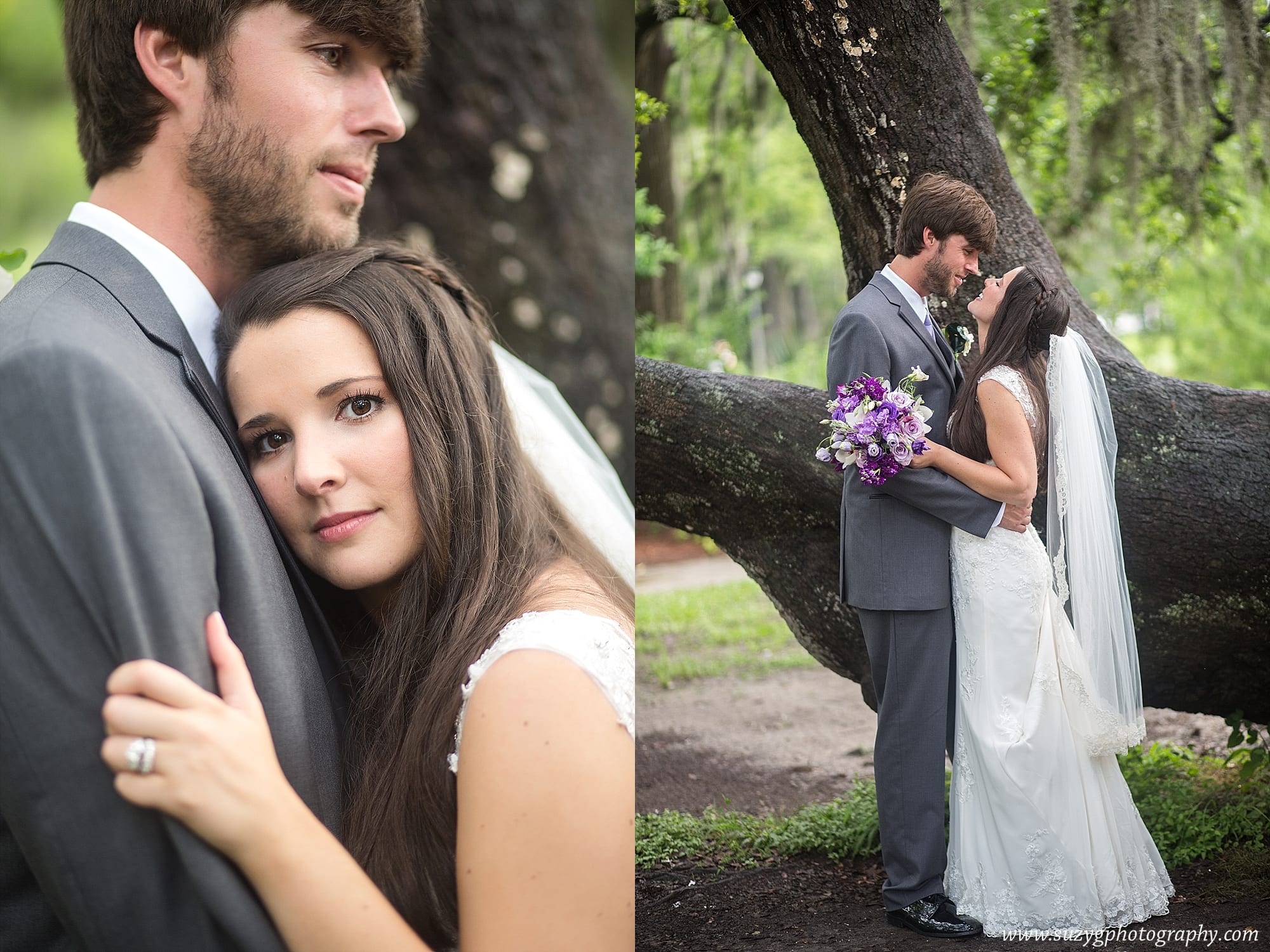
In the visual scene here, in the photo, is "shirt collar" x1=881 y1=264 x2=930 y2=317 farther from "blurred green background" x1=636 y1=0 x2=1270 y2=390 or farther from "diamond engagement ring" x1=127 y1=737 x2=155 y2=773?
"diamond engagement ring" x1=127 y1=737 x2=155 y2=773

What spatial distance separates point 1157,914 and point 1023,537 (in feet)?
2.64

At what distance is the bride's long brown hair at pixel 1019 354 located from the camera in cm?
205

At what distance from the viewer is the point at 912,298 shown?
7.06 ft

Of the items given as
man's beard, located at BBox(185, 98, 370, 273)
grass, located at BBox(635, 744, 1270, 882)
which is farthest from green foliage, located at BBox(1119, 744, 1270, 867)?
man's beard, located at BBox(185, 98, 370, 273)

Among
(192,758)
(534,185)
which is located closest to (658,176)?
(534,185)

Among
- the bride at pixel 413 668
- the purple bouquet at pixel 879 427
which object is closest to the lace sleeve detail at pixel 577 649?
the bride at pixel 413 668

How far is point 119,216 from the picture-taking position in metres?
1.81

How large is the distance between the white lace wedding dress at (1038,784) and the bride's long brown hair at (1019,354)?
51mm

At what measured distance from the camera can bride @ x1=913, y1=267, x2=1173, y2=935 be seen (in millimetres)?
2066

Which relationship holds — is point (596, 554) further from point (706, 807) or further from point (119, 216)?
point (119, 216)

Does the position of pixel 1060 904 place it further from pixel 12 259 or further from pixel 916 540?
pixel 12 259

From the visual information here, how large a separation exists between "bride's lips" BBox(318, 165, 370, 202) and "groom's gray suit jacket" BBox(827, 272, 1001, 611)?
1.01m

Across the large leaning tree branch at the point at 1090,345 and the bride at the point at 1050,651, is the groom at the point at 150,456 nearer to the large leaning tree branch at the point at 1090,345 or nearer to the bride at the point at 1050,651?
the large leaning tree branch at the point at 1090,345

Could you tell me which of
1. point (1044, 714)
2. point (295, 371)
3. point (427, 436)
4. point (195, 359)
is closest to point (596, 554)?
point (427, 436)
